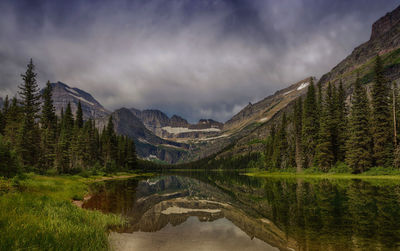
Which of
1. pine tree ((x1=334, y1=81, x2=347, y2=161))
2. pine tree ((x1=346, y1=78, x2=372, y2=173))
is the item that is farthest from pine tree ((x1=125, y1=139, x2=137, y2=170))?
pine tree ((x1=346, y1=78, x2=372, y2=173))

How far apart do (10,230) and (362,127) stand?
66018 mm

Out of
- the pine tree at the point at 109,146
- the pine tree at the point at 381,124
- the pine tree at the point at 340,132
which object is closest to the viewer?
the pine tree at the point at 381,124

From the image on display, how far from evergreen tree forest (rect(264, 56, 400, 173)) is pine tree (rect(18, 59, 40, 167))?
7554cm

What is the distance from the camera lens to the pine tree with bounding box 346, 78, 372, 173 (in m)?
50.9

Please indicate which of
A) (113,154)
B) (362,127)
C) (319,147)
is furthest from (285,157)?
(113,154)

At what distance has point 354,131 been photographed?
181 feet

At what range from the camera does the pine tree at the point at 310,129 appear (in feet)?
234

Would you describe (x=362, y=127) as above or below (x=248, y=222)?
above

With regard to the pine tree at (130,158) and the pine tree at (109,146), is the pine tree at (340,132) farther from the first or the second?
the pine tree at (130,158)

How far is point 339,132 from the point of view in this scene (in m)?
65.0

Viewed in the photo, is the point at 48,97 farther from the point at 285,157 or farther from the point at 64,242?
the point at 285,157

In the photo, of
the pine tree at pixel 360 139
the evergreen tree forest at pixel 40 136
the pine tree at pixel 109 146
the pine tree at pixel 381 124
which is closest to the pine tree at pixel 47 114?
the evergreen tree forest at pixel 40 136

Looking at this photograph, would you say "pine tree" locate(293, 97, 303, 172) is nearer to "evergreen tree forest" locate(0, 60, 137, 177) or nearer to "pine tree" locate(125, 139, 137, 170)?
Answer: "evergreen tree forest" locate(0, 60, 137, 177)

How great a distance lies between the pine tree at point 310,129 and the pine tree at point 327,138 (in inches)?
163
